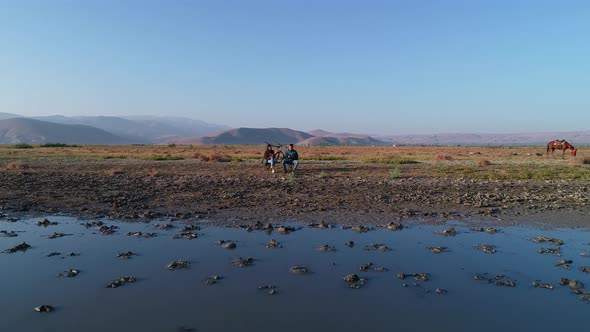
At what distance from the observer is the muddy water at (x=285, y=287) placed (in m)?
6.26

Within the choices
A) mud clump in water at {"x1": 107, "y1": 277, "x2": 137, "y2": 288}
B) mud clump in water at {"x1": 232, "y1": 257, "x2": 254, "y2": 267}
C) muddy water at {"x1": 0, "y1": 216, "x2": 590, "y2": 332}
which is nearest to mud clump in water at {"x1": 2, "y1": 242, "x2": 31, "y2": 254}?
muddy water at {"x1": 0, "y1": 216, "x2": 590, "y2": 332}

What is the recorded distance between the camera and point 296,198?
54.9 ft

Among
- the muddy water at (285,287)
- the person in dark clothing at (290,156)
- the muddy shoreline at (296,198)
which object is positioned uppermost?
the person in dark clothing at (290,156)

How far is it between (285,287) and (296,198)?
30.2ft

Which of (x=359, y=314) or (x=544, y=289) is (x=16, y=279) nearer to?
(x=359, y=314)

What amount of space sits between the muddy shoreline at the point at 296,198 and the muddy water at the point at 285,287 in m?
2.43

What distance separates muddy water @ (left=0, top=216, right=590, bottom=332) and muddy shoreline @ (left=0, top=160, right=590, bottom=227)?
95.8 inches

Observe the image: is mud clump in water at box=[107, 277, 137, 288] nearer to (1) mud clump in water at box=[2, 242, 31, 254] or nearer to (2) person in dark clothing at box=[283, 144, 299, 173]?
(1) mud clump in water at box=[2, 242, 31, 254]

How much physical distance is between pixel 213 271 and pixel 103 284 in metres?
2.02

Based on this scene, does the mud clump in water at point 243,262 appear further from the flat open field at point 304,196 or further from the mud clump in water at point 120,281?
the flat open field at point 304,196

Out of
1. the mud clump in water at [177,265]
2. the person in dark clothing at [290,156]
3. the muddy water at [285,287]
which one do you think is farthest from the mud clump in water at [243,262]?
the person in dark clothing at [290,156]

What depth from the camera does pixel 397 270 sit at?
8.53 meters

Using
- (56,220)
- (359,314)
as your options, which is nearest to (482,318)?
(359,314)

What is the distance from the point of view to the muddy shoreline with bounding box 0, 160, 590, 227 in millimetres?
13656
